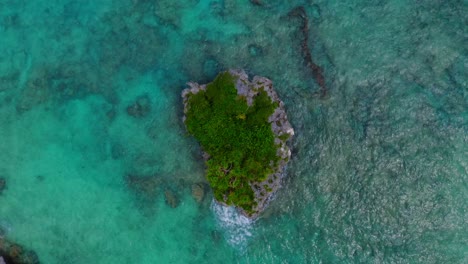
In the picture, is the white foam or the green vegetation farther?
the white foam

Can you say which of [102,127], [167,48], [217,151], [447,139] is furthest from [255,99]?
[447,139]

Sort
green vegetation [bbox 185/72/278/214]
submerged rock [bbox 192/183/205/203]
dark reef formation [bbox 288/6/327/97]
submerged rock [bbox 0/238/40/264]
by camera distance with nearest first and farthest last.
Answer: green vegetation [bbox 185/72/278/214] < dark reef formation [bbox 288/6/327/97] < submerged rock [bbox 192/183/205/203] < submerged rock [bbox 0/238/40/264]

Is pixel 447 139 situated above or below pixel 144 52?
below

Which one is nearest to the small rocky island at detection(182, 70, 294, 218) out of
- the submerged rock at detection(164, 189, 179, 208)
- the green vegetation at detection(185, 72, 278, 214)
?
the green vegetation at detection(185, 72, 278, 214)

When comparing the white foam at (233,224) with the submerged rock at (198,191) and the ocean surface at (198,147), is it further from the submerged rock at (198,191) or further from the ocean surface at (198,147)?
the submerged rock at (198,191)

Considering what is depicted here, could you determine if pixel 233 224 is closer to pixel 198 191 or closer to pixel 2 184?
pixel 198 191

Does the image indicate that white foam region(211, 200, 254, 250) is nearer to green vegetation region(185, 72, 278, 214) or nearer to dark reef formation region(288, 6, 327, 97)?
green vegetation region(185, 72, 278, 214)

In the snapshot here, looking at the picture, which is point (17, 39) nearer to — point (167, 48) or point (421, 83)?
point (167, 48)

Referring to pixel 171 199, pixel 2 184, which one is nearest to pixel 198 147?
pixel 171 199
